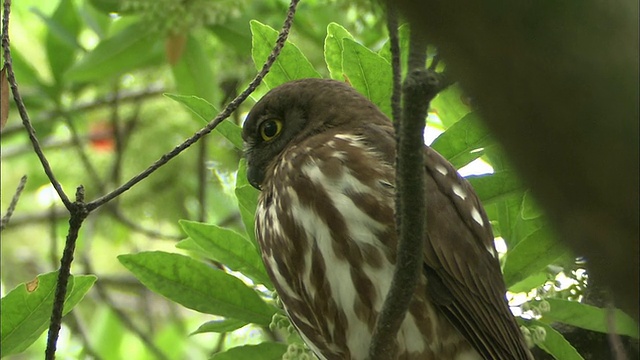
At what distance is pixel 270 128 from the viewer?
3.26m

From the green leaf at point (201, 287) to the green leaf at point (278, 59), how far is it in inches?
27.5

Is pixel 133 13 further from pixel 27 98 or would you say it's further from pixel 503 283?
pixel 503 283

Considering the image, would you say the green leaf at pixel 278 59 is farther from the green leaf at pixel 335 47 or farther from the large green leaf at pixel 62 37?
the large green leaf at pixel 62 37

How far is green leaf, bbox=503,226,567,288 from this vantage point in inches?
110

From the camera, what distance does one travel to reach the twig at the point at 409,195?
1.60 m

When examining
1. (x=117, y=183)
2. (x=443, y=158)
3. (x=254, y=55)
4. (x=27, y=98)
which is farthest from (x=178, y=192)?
(x=443, y=158)

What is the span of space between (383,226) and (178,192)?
9.65 feet

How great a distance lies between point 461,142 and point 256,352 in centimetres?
91

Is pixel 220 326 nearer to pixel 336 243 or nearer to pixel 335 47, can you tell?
pixel 336 243

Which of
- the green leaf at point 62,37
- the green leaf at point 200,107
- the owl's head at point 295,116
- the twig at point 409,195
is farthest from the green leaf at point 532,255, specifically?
the green leaf at point 62,37

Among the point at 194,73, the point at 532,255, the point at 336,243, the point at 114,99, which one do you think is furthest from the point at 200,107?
the point at 114,99

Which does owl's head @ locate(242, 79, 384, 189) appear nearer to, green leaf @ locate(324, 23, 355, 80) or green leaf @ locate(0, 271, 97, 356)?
green leaf @ locate(324, 23, 355, 80)

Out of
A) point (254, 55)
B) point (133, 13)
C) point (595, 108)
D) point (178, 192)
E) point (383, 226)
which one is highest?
point (133, 13)

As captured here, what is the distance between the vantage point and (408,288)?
2012mm
